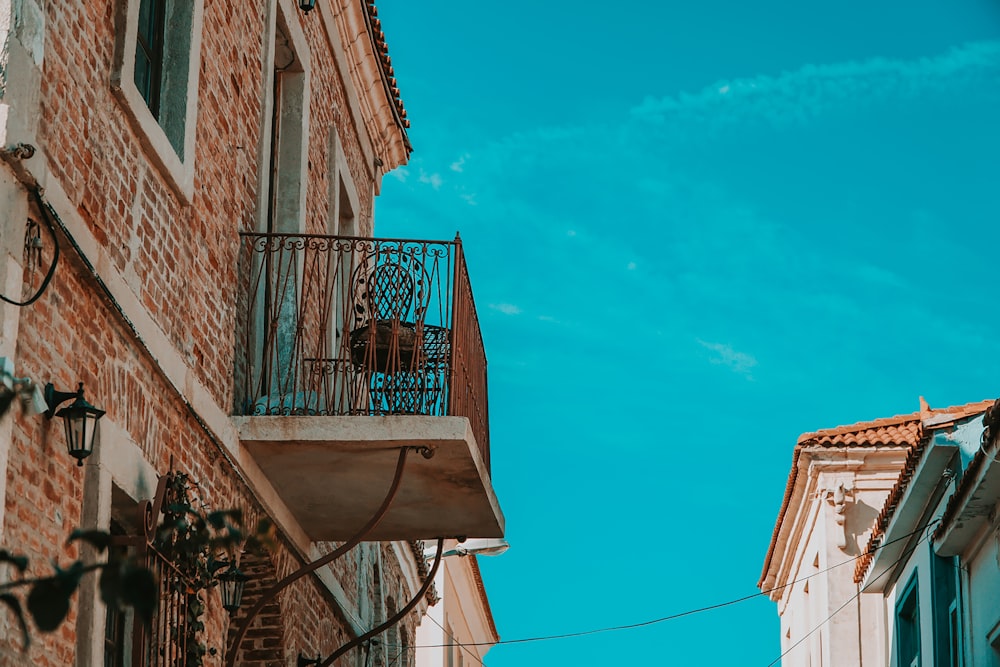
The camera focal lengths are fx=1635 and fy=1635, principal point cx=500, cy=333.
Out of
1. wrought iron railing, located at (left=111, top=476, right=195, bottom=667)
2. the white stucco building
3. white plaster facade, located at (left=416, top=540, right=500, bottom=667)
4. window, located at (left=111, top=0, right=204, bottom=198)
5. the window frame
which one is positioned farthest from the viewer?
white plaster facade, located at (left=416, top=540, right=500, bottom=667)

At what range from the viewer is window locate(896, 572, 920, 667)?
17156 mm

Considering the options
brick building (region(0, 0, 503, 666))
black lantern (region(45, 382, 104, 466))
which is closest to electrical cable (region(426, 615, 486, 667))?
brick building (region(0, 0, 503, 666))

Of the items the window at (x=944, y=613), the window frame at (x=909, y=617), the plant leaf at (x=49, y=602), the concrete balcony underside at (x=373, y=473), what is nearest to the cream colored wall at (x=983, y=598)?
the window at (x=944, y=613)

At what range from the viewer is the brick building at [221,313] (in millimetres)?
6395

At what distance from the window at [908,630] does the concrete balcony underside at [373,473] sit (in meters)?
7.04

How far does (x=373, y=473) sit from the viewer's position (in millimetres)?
10273

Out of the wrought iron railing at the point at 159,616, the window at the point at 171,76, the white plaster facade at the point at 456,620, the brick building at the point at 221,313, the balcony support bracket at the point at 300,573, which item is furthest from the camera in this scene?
the white plaster facade at the point at 456,620

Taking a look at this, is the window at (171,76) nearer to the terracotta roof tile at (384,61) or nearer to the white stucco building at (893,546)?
the terracotta roof tile at (384,61)

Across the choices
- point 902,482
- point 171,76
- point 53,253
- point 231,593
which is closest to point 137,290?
point 53,253

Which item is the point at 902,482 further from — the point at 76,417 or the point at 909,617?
the point at 76,417

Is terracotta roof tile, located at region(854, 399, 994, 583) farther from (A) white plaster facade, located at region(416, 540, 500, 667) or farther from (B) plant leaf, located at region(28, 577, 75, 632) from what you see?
(B) plant leaf, located at region(28, 577, 75, 632)

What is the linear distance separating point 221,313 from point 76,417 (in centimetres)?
285

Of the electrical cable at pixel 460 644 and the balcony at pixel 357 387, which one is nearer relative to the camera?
the balcony at pixel 357 387

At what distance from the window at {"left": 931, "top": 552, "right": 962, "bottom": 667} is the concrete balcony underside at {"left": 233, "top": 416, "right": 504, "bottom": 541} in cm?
536
